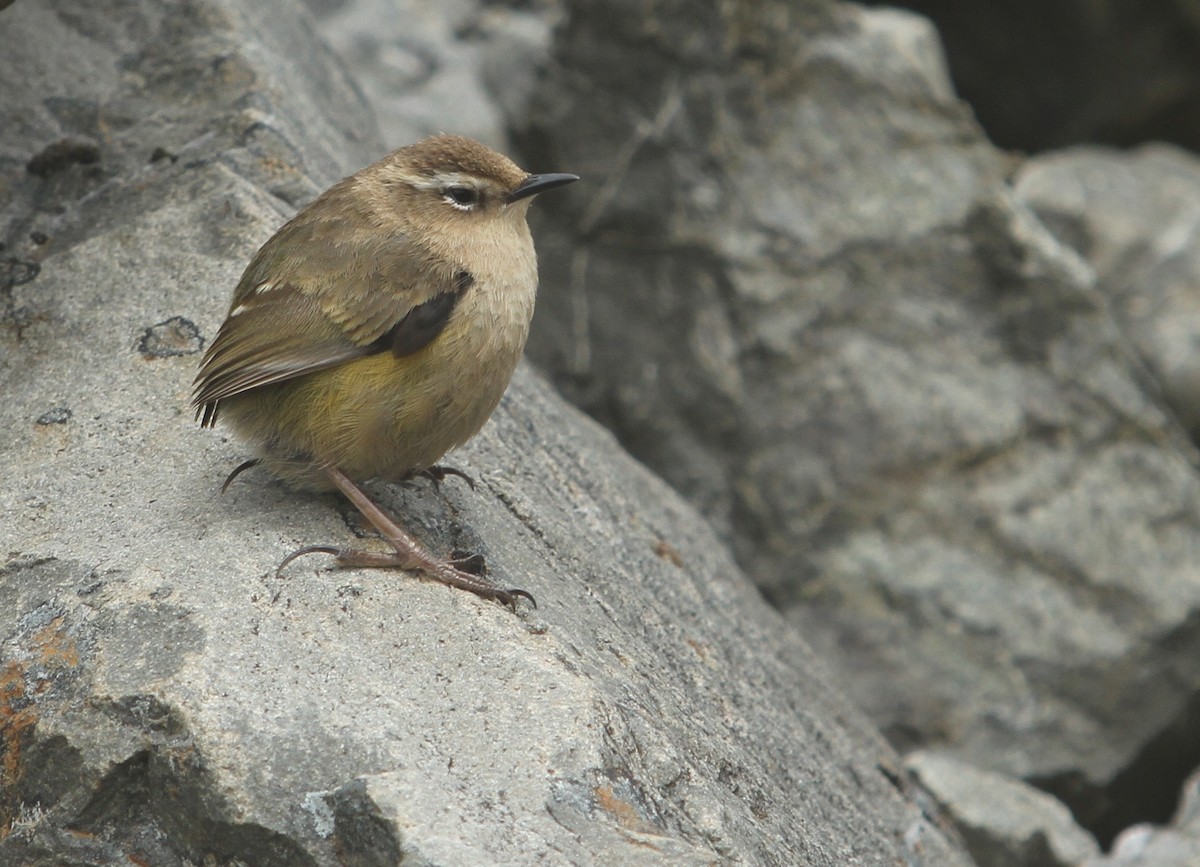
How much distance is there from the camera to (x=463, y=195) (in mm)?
4504

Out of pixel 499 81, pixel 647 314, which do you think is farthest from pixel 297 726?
pixel 499 81

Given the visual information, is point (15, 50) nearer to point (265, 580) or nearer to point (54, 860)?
point (265, 580)

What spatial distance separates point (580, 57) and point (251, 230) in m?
4.12

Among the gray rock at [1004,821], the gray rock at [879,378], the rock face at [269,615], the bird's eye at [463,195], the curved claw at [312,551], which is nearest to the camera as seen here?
the rock face at [269,615]

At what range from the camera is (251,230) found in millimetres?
4918

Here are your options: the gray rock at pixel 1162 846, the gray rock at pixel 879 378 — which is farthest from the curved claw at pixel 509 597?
the gray rock at pixel 879 378

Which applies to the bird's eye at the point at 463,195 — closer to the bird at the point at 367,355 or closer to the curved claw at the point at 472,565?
the bird at the point at 367,355

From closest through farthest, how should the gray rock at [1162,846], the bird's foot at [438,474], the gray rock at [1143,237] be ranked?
the bird's foot at [438,474], the gray rock at [1162,846], the gray rock at [1143,237]

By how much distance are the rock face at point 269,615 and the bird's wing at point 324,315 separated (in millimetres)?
348

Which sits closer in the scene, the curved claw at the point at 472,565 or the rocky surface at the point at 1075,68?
the curved claw at the point at 472,565

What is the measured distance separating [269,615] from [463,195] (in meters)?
1.61

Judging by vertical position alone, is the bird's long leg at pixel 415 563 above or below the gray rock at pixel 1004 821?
above

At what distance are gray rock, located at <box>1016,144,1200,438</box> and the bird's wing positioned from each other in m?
6.08

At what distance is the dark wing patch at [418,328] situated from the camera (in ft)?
13.1
